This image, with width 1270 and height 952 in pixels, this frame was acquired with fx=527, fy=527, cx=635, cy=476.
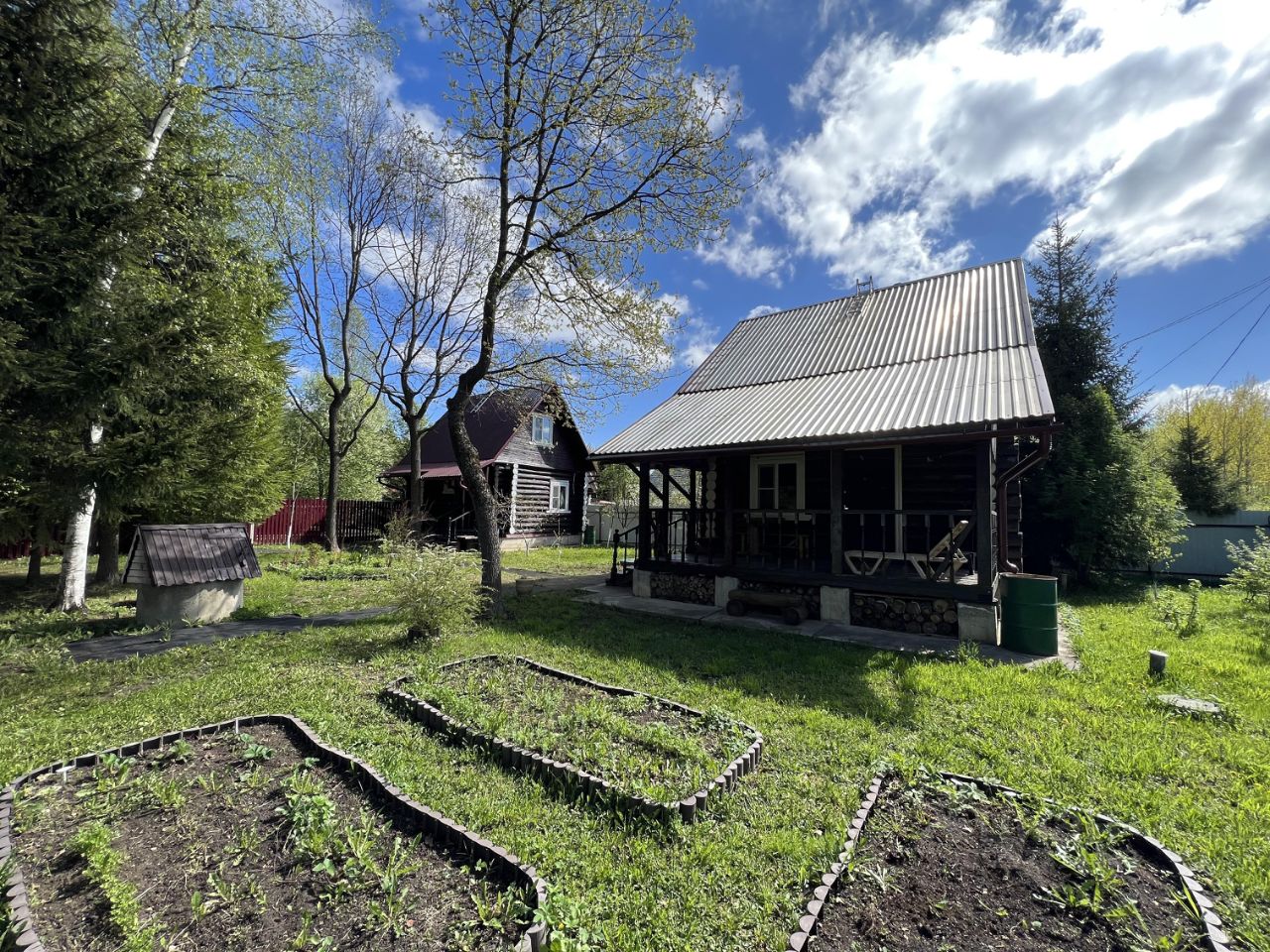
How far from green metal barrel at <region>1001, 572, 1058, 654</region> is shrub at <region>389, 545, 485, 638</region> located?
6765 mm

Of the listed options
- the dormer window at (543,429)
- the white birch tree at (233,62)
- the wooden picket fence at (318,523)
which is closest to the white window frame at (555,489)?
the dormer window at (543,429)

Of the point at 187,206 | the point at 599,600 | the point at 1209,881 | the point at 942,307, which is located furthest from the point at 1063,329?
the point at 187,206

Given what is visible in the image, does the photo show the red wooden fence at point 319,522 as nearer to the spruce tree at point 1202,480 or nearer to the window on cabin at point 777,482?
the window on cabin at point 777,482

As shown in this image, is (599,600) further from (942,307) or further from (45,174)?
(942,307)

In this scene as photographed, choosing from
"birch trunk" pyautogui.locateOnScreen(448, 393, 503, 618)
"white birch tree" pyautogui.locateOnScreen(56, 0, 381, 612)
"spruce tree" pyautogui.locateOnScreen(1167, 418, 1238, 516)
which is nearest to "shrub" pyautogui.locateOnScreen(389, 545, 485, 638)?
"birch trunk" pyautogui.locateOnScreen(448, 393, 503, 618)

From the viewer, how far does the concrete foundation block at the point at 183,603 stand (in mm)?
7277

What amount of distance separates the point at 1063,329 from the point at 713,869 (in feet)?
54.9

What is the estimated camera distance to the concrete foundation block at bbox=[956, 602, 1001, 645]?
6871 mm

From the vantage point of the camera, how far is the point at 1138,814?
3.13 meters

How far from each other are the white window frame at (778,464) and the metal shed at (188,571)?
29.6ft

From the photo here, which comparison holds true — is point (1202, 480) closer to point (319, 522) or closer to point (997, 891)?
point (997, 891)

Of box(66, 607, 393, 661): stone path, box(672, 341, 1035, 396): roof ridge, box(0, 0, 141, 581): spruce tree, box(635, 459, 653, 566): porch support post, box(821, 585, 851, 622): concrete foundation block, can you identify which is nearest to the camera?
box(0, 0, 141, 581): spruce tree

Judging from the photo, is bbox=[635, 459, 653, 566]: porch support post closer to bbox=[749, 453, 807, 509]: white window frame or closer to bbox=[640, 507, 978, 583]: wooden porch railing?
bbox=[640, 507, 978, 583]: wooden porch railing

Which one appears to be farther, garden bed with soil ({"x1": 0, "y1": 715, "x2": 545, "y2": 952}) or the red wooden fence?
the red wooden fence
